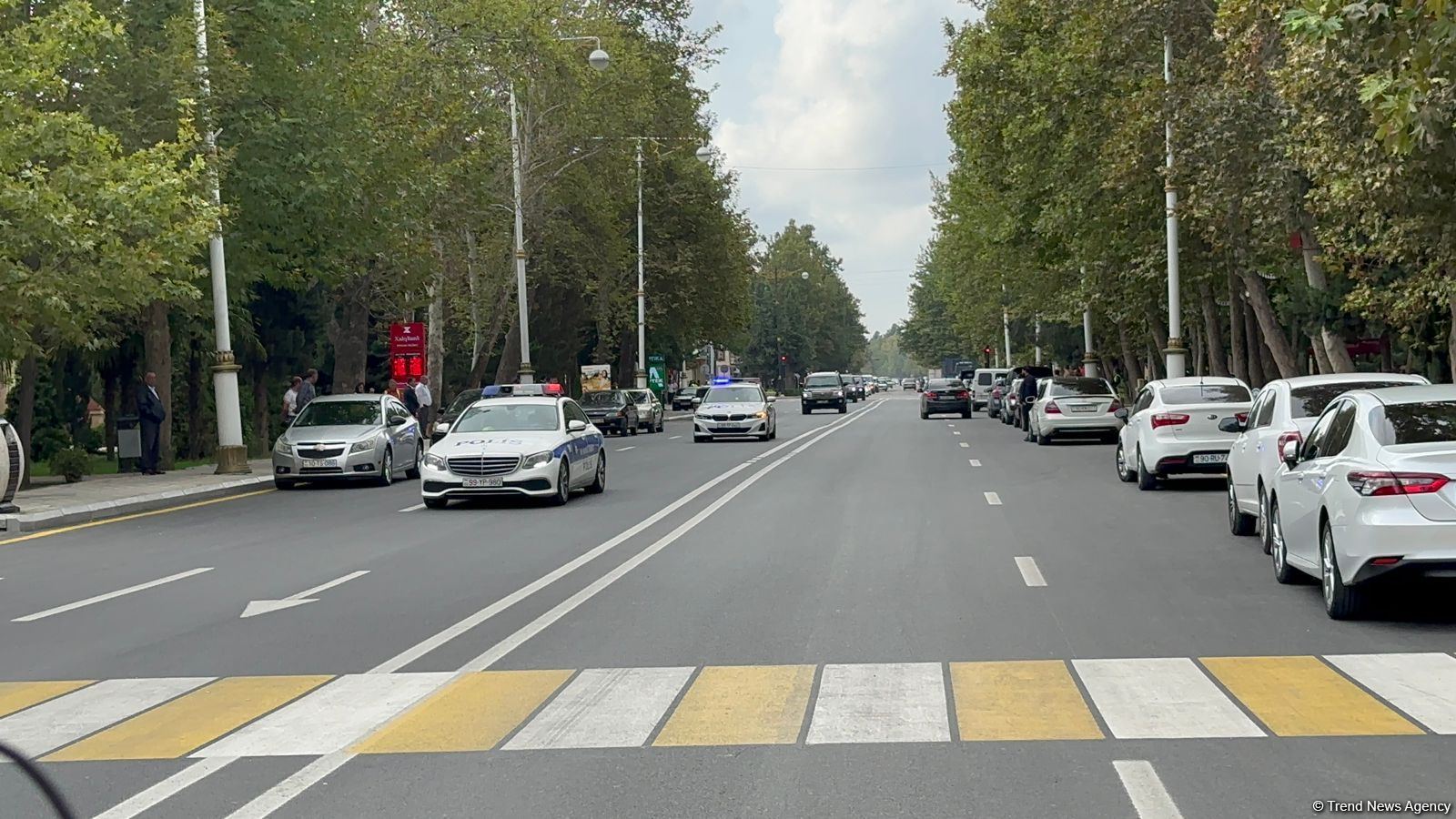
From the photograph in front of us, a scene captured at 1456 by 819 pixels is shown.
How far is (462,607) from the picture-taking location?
1144 centimetres

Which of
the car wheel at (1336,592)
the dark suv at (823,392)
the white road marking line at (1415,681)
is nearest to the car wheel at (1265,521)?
the car wheel at (1336,592)

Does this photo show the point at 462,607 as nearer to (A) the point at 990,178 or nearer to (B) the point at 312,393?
(B) the point at 312,393

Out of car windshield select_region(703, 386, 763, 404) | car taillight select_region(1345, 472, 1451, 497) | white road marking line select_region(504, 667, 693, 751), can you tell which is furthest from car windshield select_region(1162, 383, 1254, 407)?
car windshield select_region(703, 386, 763, 404)

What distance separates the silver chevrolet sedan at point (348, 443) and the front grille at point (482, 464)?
18.5ft

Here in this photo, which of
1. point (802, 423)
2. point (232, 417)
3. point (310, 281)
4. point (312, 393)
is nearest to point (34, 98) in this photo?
point (232, 417)

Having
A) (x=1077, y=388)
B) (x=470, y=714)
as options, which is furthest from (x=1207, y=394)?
(x=470, y=714)

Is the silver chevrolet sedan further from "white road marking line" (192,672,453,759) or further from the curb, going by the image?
"white road marking line" (192,672,453,759)

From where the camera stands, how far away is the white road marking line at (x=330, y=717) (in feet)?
23.1

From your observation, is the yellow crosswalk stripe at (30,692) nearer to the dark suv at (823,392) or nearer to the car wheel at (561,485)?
the car wheel at (561,485)

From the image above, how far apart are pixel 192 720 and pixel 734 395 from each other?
34205 mm

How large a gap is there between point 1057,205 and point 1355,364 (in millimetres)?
8982

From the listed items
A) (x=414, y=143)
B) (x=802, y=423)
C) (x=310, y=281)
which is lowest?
(x=802, y=423)

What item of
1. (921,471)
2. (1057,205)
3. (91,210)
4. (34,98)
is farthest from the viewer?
(1057,205)

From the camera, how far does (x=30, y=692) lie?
28.3ft
